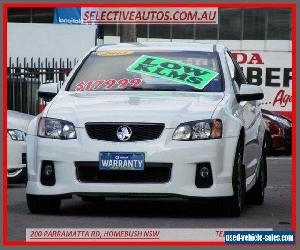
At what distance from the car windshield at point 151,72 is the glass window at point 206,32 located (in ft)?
99.0

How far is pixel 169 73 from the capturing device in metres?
11.5

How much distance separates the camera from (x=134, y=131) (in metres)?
10.3

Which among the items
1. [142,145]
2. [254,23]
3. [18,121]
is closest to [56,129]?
[142,145]

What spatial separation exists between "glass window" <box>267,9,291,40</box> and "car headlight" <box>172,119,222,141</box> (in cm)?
3206

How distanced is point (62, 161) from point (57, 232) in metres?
1.00

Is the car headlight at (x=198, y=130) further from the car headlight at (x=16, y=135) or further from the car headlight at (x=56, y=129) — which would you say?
the car headlight at (x=16, y=135)

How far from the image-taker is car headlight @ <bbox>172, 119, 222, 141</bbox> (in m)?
10.3

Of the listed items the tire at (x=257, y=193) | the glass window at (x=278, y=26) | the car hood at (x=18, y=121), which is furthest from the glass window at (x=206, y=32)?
the tire at (x=257, y=193)

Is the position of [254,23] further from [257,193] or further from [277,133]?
[257,193]

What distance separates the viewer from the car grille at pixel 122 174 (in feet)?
33.8

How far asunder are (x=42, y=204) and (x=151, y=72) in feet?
5.23

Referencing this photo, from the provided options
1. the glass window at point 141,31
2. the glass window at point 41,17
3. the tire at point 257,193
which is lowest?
the tire at point 257,193

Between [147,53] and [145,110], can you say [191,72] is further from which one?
[145,110]

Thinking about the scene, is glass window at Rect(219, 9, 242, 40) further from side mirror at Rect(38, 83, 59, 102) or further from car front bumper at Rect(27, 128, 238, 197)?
car front bumper at Rect(27, 128, 238, 197)
